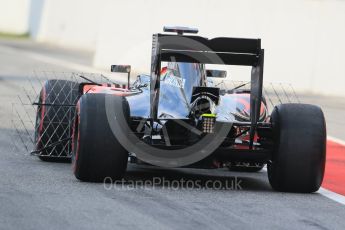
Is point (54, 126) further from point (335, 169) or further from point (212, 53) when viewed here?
point (335, 169)

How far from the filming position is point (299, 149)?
9430 millimetres

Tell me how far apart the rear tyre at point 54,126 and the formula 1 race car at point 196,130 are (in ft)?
4.95

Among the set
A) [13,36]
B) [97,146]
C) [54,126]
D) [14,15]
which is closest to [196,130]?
[97,146]

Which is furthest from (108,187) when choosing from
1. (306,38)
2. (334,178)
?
(306,38)

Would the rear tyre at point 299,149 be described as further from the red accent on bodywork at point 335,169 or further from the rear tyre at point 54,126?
the rear tyre at point 54,126

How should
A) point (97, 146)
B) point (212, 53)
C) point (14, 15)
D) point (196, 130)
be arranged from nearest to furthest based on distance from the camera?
point (97, 146)
point (196, 130)
point (212, 53)
point (14, 15)

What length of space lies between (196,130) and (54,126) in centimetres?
247

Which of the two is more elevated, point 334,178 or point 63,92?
point 63,92

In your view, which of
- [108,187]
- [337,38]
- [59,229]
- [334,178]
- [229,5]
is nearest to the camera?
[59,229]

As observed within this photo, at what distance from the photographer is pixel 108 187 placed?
9.25 m

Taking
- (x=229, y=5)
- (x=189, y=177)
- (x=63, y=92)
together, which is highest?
(x=229, y=5)

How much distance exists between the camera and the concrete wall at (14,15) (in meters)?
47.0

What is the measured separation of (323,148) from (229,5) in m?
17.6

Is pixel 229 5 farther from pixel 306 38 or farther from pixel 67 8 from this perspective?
pixel 67 8
